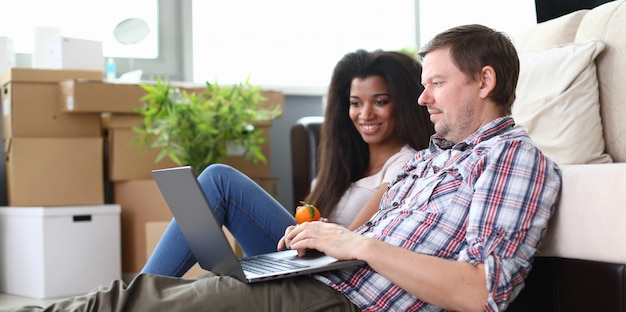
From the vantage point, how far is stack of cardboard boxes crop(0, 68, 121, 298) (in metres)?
3.35

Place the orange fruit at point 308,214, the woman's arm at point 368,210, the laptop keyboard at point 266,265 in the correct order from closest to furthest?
the laptop keyboard at point 266,265 → the orange fruit at point 308,214 → the woman's arm at point 368,210

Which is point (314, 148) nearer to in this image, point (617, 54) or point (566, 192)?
point (617, 54)

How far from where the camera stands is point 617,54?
1928 mm

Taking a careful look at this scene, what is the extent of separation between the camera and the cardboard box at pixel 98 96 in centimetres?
338

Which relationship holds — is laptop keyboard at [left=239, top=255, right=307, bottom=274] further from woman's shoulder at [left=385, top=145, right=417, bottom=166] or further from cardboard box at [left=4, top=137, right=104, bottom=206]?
cardboard box at [left=4, top=137, right=104, bottom=206]

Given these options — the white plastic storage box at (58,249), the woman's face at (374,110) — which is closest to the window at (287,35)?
the white plastic storage box at (58,249)

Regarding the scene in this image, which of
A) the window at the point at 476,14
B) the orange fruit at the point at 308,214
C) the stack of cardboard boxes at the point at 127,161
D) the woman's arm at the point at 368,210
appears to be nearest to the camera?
the orange fruit at the point at 308,214

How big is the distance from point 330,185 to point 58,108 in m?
1.74

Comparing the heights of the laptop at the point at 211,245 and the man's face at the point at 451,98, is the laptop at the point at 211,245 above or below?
below

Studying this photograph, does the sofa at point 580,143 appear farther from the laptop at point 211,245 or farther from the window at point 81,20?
the window at point 81,20

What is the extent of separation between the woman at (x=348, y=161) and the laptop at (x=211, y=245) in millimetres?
294

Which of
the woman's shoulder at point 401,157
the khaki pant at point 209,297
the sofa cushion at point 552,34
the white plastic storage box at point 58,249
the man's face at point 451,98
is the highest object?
the sofa cushion at point 552,34

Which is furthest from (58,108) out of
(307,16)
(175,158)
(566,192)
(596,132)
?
(566,192)

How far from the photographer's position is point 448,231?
145 cm
